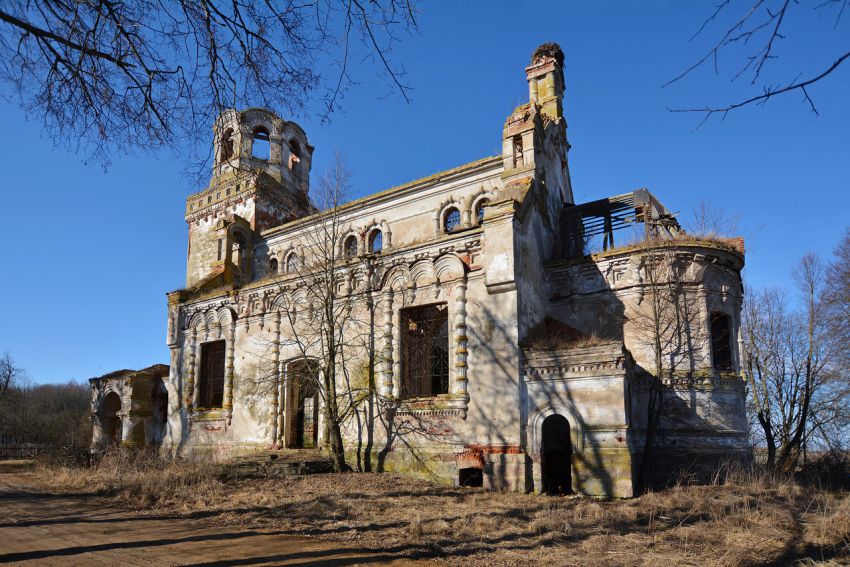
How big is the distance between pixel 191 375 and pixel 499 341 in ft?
42.0

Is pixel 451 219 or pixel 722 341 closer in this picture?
pixel 722 341

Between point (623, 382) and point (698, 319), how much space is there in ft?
14.3

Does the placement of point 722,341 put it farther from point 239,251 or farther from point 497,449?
point 239,251

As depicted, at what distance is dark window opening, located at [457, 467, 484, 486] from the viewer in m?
14.4

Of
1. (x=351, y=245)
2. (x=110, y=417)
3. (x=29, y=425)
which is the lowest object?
(x=29, y=425)

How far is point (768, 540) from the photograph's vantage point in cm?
881

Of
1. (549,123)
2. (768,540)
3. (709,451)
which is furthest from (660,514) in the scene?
(549,123)

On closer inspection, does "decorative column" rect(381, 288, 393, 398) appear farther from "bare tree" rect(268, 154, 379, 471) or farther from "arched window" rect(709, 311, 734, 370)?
"arched window" rect(709, 311, 734, 370)

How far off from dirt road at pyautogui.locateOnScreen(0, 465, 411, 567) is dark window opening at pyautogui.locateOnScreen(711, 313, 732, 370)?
12234 millimetres

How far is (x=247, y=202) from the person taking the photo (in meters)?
25.6

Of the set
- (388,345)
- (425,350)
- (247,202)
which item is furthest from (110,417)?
(425,350)

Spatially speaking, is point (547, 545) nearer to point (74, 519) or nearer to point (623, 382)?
point (623, 382)

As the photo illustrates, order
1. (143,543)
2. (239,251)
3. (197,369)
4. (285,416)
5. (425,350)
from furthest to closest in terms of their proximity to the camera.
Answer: (239,251) → (197,369) → (285,416) → (425,350) → (143,543)

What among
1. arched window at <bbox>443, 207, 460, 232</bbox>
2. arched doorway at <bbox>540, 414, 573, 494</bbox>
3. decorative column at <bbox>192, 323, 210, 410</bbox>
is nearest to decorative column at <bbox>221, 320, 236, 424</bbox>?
decorative column at <bbox>192, 323, 210, 410</bbox>
